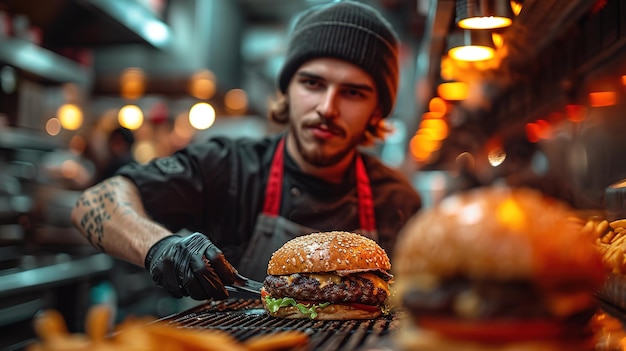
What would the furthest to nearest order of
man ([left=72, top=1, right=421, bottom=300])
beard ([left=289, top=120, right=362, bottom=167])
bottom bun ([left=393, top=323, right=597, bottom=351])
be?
beard ([left=289, top=120, right=362, bottom=167]) < man ([left=72, top=1, right=421, bottom=300]) < bottom bun ([left=393, top=323, right=597, bottom=351])

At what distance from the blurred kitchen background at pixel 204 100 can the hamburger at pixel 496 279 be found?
146 centimetres

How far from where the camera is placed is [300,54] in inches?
139

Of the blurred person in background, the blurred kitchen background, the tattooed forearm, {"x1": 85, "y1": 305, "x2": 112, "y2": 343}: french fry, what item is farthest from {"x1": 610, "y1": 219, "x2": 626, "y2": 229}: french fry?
the blurred person in background

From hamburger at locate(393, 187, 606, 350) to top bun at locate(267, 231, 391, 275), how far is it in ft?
3.65

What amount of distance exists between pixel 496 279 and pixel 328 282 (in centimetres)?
129

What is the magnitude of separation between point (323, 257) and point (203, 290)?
0.46 m

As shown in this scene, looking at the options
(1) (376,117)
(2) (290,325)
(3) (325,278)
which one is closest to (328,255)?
(3) (325,278)

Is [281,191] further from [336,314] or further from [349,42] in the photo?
[336,314]

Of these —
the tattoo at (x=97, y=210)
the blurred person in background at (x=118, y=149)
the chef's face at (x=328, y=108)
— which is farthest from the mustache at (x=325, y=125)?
the blurred person in background at (x=118, y=149)

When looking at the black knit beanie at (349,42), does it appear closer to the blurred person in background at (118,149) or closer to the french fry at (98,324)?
the french fry at (98,324)

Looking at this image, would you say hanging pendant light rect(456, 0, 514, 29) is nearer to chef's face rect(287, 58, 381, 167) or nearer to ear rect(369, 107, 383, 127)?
chef's face rect(287, 58, 381, 167)

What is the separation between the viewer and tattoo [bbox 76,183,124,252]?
3145mm

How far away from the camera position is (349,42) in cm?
348

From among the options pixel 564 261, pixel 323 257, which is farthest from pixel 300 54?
pixel 564 261
